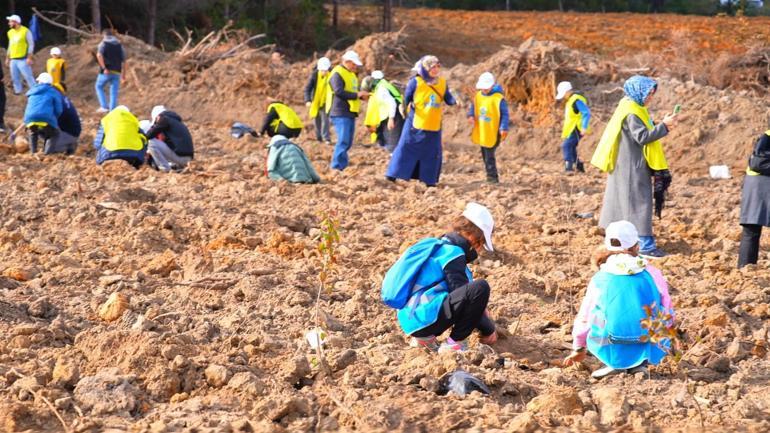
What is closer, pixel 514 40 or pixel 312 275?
pixel 312 275

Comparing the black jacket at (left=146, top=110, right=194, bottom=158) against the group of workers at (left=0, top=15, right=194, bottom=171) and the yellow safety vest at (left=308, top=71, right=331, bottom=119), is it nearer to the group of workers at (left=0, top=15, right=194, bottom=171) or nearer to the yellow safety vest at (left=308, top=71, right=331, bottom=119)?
the group of workers at (left=0, top=15, right=194, bottom=171)

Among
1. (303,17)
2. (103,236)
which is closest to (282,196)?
(103,236)

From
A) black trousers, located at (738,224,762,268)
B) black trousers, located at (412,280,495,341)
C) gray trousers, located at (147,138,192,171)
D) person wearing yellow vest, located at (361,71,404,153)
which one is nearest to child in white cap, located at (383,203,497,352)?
black trousers, located at (412,280,495,341)

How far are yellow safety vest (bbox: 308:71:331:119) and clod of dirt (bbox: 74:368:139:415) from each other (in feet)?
32.1

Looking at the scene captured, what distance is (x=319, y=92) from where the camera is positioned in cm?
1427

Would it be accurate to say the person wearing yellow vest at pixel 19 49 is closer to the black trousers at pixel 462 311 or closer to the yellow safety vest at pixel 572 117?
the yellow safety vest at pixel 572 117

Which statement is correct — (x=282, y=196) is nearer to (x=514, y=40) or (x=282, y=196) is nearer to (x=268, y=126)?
(x=268, y=126)

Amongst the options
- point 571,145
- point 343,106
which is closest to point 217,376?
point 343,106

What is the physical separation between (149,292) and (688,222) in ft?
16.5

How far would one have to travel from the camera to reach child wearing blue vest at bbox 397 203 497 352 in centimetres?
510

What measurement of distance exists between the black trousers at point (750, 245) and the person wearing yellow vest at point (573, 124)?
5.21m

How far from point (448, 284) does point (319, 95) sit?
9.39m

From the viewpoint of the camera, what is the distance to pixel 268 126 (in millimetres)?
13109

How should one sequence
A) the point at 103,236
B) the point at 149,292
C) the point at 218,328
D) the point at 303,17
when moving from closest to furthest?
the point at 218,328, the point at 149,292, the point at 103,236, the point at 303,17
